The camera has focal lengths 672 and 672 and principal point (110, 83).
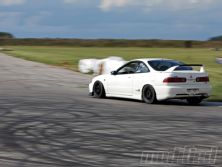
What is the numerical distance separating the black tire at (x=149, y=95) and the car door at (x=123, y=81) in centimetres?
70

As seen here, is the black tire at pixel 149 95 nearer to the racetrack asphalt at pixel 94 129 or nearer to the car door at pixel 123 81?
the racetrack asphalt at pixel 94 129

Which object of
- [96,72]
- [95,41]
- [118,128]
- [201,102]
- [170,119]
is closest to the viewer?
[118,128]

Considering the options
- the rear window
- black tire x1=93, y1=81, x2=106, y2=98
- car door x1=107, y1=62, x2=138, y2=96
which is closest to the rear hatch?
the rear window

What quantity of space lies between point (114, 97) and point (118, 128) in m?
8.25

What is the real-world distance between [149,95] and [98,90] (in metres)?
2.61

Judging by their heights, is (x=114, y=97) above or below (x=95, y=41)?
below

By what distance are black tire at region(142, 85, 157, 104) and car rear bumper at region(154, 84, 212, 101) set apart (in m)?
0.19

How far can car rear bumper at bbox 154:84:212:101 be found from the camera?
18.4 meters

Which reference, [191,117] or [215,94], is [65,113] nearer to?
[191,117]

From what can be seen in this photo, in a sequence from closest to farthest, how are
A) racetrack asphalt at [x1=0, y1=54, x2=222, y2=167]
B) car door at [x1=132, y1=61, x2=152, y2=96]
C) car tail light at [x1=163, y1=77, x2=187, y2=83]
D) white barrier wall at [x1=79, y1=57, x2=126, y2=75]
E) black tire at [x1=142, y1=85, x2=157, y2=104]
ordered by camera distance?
racetrack asphalt at [x1=0, y1=54, x2=222, y2=167] → car tail light at [x1=163, y1=77, x2=187, y2=83] → black tire at [x1=142, y1=85, x2=157, y2=104] → car door at [x1=132, y1=61, x2=152, y2=96] → white barrier wall at [x1=79, y1=57, x2=126, y2=75]

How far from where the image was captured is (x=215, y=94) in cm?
2238

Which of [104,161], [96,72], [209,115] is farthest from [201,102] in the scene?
[96,72]

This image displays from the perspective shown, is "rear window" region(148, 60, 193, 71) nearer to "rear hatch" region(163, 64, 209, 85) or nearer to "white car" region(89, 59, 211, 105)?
"white car" region(89, 59, 211, 105)

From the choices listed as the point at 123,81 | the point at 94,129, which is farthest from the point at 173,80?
the point at 94,129
